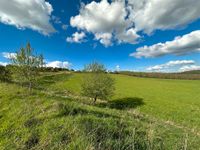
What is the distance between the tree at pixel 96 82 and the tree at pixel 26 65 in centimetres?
834

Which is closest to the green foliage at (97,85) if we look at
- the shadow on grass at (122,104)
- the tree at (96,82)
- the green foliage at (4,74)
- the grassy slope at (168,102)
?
the tree at (96,82)

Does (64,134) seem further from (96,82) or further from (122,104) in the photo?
(122,104)

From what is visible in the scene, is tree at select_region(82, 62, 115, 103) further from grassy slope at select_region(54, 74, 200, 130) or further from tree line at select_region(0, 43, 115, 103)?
grassy slope at select_region(54, 74, 200, 130)

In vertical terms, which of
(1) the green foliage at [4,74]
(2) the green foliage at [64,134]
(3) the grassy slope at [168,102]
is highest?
(1) the green foliage at [4,74]

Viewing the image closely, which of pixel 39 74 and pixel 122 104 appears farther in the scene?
pixel 122 104

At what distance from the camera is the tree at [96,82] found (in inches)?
1013

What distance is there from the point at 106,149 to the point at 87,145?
572 mm

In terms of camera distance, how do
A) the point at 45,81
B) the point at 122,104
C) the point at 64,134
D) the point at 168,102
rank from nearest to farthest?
the point at 64,134 → the point at 122,104 → the point at 168,102 → the point at 45,81

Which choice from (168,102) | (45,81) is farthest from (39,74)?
(45,81)

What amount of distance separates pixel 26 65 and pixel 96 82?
36.3 feet

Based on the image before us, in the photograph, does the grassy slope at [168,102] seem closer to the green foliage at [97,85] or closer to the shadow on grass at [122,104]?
the shadow on grass at [122,104]

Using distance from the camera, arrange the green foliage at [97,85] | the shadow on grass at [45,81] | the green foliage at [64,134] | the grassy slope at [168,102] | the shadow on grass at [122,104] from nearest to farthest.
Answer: the green foliage at [64,134], the grassy slope at [168,102], the shadow on grass at [122,104], the green foliage at [97,85], the shadow on grass at [45,81]

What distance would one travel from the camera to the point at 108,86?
Answer: 2664 cm

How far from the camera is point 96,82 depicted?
25.9 meters
